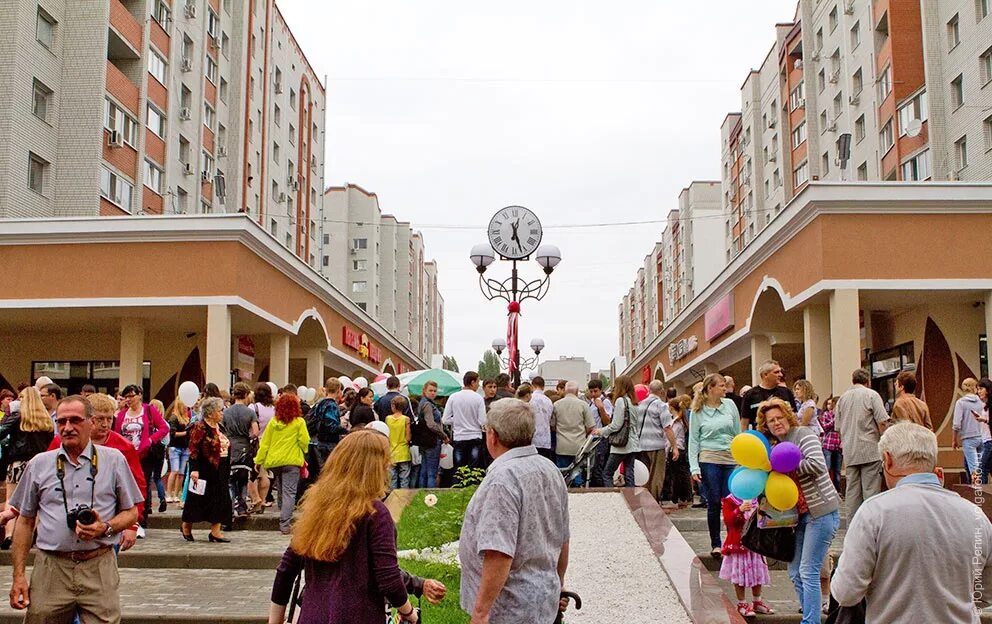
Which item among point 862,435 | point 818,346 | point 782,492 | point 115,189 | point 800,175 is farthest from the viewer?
point 800,175

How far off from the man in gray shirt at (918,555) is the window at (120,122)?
28121mm

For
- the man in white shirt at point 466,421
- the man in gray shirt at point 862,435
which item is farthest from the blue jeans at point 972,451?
the man in white shirt at point 466,421

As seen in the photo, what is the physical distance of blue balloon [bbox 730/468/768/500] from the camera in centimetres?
692

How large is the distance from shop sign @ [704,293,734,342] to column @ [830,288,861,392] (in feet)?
28.0

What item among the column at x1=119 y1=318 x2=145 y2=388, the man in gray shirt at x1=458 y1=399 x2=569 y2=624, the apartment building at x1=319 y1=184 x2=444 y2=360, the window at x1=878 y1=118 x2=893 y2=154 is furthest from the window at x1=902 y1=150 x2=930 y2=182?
the apartment building at x1=319 y1=184 x2=444 y2=360

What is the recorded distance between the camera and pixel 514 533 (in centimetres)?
390

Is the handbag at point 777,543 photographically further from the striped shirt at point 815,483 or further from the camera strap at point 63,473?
the camera strap at point 63,473

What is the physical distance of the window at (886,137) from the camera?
3399 centimetres

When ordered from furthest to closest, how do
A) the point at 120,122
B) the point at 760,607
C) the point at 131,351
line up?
the point at 120,122 → the point at 131,351 → the point at 760,607

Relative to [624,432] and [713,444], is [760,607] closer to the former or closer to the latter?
[713,444]

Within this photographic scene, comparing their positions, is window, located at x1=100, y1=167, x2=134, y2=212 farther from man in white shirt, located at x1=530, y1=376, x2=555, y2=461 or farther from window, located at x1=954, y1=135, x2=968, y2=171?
window, located at x1=954, y1=135, x2=968, y2=171

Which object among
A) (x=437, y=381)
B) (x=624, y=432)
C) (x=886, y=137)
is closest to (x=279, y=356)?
(x=437, y=381)

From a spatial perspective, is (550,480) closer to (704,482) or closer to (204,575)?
(704,482)

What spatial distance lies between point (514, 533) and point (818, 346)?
16840mm
